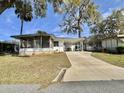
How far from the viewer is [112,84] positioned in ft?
37.2

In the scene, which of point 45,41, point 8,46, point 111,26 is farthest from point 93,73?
point 111,26

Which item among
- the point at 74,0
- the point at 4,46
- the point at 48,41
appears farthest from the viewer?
the point at 4,46

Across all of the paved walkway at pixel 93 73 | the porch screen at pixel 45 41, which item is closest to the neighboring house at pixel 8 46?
the porch screen at pixel 45 41

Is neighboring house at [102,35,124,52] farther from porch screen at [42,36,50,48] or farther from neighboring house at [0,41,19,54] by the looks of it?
neighboring house at [0,41,19,54]

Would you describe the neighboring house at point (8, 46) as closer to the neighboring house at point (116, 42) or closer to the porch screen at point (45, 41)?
the porch screen at point (45, 41)

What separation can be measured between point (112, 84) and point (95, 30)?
58706 millimetres

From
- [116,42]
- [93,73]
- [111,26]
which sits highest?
[111,26]

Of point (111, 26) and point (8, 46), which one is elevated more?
point (111, 26)

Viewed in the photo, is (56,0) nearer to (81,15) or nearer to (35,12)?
(35,12)

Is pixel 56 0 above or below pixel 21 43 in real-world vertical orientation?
above

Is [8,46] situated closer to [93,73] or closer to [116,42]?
[116,42]

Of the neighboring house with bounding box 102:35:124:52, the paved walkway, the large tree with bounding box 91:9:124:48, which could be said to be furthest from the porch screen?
the paved walkway

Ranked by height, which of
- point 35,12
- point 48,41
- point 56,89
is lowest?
point 56,89

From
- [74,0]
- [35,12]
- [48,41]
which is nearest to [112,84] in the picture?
[74,0]
